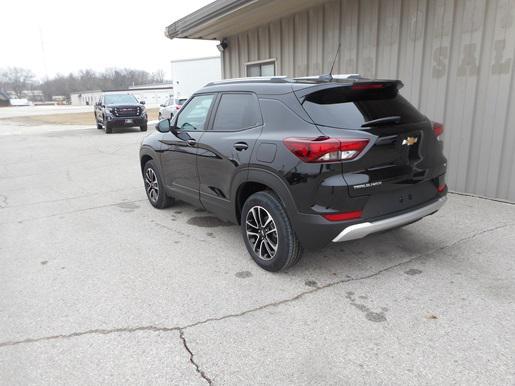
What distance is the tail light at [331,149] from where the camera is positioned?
313cm

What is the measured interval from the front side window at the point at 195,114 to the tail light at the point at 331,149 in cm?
176

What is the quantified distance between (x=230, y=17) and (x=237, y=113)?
526 cm

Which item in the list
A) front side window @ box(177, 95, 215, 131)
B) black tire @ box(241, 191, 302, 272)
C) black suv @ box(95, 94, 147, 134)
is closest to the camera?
black tire @ box(241, 191, 302, 272)

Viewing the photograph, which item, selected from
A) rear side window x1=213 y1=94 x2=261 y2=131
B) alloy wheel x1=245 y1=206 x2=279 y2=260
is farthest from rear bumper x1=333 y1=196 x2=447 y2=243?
rear side window x1=213 y1=94 x2=261 y2=131

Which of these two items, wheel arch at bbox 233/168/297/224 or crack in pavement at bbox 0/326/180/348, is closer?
crack in pavement at bbox 0/326/180/348

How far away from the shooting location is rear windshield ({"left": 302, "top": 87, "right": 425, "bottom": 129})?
332 centimetres

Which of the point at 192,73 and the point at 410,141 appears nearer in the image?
the point at 410,141

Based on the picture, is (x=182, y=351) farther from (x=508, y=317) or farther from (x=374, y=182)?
(x=508, y=317)

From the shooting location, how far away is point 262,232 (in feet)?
12.6

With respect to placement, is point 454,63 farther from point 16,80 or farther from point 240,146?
point 16,80

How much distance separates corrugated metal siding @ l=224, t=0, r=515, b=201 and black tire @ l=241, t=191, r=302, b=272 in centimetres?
373

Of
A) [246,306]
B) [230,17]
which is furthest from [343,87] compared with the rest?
[230,17]

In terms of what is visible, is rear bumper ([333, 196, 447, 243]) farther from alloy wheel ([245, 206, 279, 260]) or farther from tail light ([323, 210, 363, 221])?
alloy wheel ([245, 206, 279, 260])

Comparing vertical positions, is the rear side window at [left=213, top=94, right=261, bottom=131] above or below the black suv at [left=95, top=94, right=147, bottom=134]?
above
